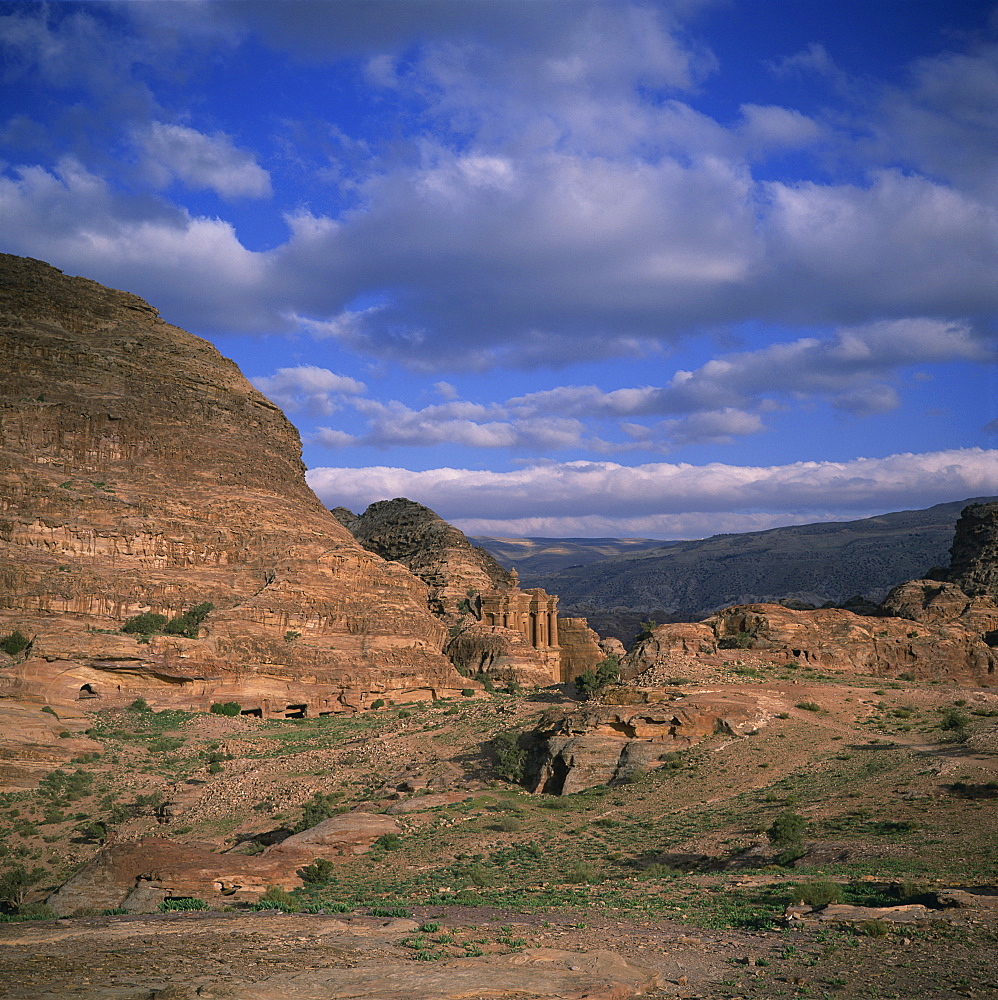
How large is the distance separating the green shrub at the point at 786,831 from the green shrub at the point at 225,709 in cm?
3173

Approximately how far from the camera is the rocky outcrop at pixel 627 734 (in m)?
28.1

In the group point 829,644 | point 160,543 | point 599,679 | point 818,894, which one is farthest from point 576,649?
point 818,894

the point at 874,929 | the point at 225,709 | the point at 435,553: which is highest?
the point at 435,553

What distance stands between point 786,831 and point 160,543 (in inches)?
1759

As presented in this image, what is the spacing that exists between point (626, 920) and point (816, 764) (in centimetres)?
1293

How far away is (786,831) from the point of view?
2031 cm

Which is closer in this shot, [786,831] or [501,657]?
[786,831]

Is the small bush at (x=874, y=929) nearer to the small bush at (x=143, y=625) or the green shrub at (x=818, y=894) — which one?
the green shrub at (x=818, y=894)

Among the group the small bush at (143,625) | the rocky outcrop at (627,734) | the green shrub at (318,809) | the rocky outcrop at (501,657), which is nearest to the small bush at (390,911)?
the green shrub at (318,809)

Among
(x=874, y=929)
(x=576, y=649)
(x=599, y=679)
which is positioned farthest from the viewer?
(x=576, y=649)

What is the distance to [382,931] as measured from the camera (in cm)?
1495

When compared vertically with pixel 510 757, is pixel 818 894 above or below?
above

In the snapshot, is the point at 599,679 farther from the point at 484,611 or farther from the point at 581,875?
the point at 484,611

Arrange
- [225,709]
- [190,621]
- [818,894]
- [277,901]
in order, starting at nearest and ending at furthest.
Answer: [818,894] < [277,901] < [225,709] < [190,621]
